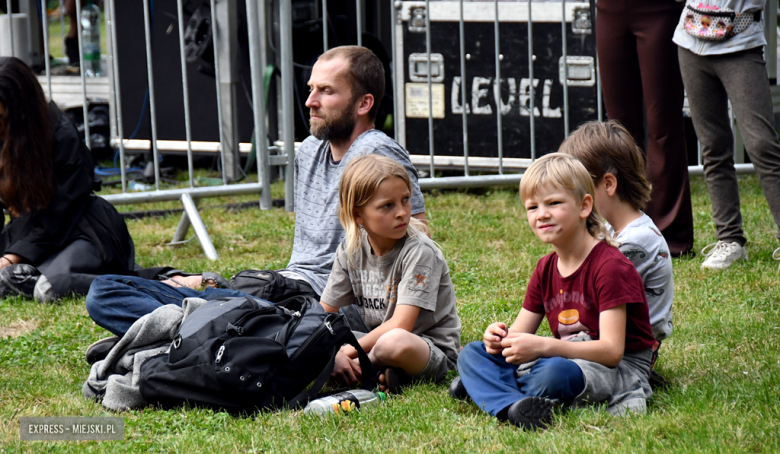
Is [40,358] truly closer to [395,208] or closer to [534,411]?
[395,208]

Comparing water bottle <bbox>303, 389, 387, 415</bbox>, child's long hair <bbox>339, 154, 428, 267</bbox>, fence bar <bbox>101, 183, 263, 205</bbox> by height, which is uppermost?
child's long hair <bbox>339, 154, 428, 267</bbox>

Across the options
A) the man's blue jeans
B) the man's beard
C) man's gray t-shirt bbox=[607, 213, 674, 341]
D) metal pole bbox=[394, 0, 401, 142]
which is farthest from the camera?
metal pole bbox=[394, 0, 401, 142]

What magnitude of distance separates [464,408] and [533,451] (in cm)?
49

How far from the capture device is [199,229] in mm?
5543

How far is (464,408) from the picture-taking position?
286cm

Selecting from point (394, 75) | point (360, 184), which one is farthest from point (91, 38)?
point (360, 184)

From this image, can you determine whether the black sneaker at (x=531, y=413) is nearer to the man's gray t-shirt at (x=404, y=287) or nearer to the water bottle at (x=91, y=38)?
the man's gray t-shirt at (x=404, y=287)

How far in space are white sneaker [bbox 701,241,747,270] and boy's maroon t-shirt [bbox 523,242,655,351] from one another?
1933 mm

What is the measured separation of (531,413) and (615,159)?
880 mm

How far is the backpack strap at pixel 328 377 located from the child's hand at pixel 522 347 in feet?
1.82

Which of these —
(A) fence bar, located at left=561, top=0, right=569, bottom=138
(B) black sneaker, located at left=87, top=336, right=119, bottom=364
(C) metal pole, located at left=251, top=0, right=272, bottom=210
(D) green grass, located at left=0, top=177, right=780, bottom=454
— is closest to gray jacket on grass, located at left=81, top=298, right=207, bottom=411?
(D) green grass, located at left=0, top=177, right=780, bottom=454

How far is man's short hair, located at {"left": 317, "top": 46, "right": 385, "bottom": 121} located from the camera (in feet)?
12.2

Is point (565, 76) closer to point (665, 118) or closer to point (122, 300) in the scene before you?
point (665, 118)

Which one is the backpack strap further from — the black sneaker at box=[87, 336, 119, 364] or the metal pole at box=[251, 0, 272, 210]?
the metal pole at box=[251, 0, 272, 210]
